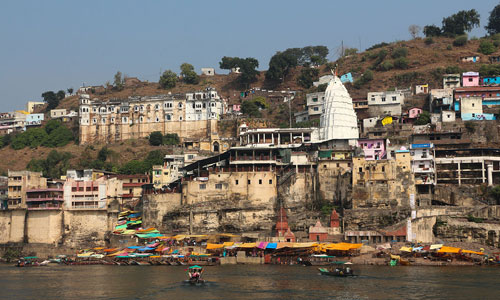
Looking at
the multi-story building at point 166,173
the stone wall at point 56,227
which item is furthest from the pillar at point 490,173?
the stone wall at point 56,227

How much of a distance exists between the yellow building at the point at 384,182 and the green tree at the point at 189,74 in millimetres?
57764

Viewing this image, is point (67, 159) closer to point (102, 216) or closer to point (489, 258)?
point (102, 216)

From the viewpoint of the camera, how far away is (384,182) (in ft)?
226

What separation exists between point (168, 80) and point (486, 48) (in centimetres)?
4621

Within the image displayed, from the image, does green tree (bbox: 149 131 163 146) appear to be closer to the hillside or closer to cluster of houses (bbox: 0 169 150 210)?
the hillside

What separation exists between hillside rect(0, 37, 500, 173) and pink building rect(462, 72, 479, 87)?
7189 mm

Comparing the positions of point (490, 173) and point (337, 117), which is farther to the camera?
point (337, 117)

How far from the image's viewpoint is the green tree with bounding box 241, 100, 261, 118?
103438 millimetres

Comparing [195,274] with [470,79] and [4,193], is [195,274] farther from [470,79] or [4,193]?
[470,79]

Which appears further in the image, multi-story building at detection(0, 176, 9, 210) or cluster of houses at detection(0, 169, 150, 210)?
multi-story building at detection(0, 176, 9, 210)

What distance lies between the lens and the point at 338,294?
47625 mm

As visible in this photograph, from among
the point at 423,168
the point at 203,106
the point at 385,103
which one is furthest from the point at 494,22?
the point at 423,168

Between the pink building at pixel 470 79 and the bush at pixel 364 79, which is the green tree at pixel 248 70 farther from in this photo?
the pink building at pixel 470 79

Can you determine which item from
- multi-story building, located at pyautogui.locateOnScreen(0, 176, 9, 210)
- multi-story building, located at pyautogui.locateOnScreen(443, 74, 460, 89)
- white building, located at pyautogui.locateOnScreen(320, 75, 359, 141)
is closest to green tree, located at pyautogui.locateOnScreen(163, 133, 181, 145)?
multi-story building, located at pyautogui.locateOnScreen(0, 176, 9, 210)
